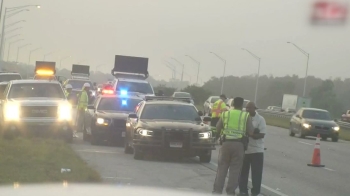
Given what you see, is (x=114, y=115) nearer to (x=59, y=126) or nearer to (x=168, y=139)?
(x=59, y=126)

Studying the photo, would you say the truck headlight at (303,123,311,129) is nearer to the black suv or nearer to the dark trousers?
the black suv

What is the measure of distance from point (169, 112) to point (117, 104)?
4599mm

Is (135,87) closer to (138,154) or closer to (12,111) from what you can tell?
(12,111)

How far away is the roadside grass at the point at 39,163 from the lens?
13.6m

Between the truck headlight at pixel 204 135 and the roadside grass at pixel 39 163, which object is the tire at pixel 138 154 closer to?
the truck headlight at pixel 204 135

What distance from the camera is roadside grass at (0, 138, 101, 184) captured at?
13641 mm

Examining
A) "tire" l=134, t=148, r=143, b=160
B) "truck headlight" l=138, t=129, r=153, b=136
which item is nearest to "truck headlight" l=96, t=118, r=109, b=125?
"tire" l=134, t=148, r=143, b=160

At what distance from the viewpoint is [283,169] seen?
20172 mm

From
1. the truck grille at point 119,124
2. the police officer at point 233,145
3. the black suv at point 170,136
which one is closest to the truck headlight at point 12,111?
the truck grille at point 119,124

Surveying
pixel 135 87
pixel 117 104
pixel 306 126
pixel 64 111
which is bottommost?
pixel 306 126

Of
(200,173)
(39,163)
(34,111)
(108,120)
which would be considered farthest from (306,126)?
(39,163)

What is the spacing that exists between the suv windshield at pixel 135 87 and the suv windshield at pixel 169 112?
567 inches

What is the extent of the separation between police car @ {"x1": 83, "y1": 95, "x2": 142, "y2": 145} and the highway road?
46 cm

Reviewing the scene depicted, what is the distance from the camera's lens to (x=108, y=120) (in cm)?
2348
